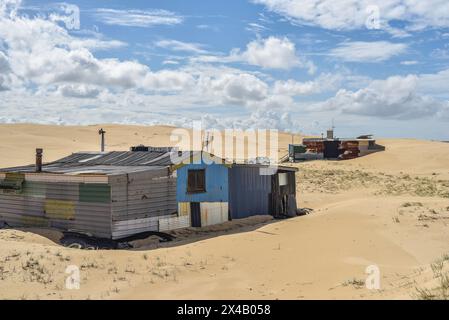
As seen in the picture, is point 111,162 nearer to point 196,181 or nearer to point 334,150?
point 196,181

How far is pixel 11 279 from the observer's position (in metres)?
11.3

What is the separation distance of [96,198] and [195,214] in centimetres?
408

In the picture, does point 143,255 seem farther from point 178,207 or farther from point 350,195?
point 350,195

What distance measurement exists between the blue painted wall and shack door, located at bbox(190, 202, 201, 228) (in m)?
0.19

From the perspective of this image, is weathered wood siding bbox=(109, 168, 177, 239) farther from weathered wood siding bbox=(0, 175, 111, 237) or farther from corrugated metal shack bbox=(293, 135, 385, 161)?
corrugated metal shack bbox=(293, 135, 385, 161)

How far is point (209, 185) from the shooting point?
62.5 feet

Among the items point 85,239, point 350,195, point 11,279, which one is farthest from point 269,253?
point 350,195

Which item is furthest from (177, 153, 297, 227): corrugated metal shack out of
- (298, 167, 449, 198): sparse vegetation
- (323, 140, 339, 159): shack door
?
(323, 140, 339, 159): shack door

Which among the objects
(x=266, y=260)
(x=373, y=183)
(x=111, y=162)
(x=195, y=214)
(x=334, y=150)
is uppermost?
(x=111, y=162)

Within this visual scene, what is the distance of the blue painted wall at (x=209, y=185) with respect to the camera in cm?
1817

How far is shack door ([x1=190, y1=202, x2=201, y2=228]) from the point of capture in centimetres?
1838

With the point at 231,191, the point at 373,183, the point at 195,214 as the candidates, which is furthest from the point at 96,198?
the point at 373,183

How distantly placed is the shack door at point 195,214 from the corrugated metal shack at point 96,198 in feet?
2.67
